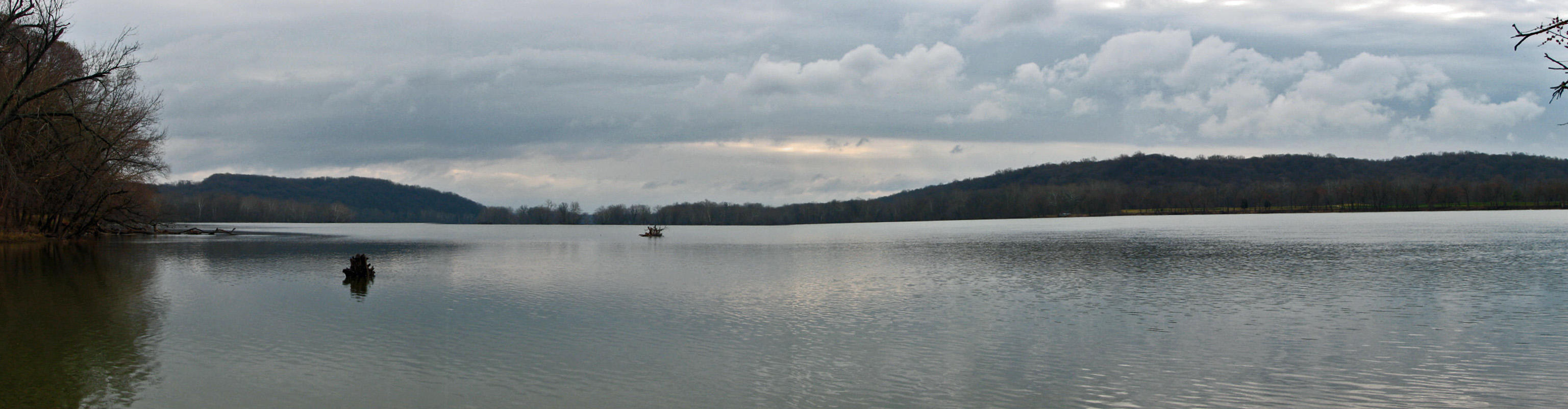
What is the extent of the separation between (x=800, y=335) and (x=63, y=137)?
2826 cm

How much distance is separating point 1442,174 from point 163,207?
209 m

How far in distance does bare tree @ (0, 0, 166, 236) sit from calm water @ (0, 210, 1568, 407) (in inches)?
170

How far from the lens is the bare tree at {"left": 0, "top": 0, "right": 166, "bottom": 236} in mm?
19859

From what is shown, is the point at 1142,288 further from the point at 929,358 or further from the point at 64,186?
the point at 64,186

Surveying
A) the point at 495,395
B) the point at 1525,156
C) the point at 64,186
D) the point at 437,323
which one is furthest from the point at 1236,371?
the point at 1525,156

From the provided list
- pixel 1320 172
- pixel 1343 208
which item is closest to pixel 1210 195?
pixel 1343 208

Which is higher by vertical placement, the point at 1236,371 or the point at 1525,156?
the point at 1525,156

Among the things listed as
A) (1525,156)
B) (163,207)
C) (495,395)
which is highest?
(1525,156)

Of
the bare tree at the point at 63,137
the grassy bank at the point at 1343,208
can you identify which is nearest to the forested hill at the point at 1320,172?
the grassy bank at the point at 1343,208

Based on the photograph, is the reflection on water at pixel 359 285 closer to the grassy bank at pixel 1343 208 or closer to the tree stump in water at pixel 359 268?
the tree stump in water at pixel 359 268

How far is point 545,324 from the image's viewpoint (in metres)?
13.9

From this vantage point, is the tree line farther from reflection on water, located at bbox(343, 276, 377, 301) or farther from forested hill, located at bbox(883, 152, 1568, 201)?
reflection on water, located at bbox(343, 276, 377, 301)

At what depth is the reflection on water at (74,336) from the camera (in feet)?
28.7

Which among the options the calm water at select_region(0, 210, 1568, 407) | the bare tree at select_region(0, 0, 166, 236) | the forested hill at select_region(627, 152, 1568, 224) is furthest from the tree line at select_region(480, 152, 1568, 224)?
the calm water at select_region(0, 210, 1568, 407)
